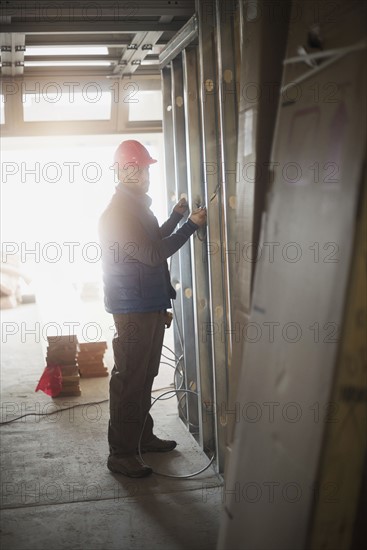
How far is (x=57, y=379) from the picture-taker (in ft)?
21.3

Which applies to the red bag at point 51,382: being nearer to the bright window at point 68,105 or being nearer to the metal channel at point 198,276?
the metal channel at point 198,276

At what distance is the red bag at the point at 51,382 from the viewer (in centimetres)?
648

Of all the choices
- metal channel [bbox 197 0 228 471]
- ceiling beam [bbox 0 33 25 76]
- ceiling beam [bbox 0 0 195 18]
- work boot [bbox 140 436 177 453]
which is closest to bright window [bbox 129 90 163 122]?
ceiling beam [bbox 0 33 25 76]

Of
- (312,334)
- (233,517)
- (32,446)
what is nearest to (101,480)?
(32,446)

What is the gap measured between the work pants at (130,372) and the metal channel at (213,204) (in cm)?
43

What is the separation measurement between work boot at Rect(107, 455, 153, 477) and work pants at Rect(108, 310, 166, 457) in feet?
0.14

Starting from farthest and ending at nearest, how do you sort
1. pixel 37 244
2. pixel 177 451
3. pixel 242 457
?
pixel 37 244 → pixel 177 451 → pixel 242 457

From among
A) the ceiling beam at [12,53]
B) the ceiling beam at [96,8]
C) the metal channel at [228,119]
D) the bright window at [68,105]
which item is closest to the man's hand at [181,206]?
the metal channel at [228,119]

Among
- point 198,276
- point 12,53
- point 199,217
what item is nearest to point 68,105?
point 12,53

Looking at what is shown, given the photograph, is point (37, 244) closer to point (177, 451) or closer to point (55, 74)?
point (55, 74)

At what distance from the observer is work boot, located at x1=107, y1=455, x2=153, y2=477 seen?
4605 millimetres

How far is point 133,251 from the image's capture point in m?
4.53

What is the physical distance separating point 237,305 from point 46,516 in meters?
1.72

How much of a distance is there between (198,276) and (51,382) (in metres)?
2.22
